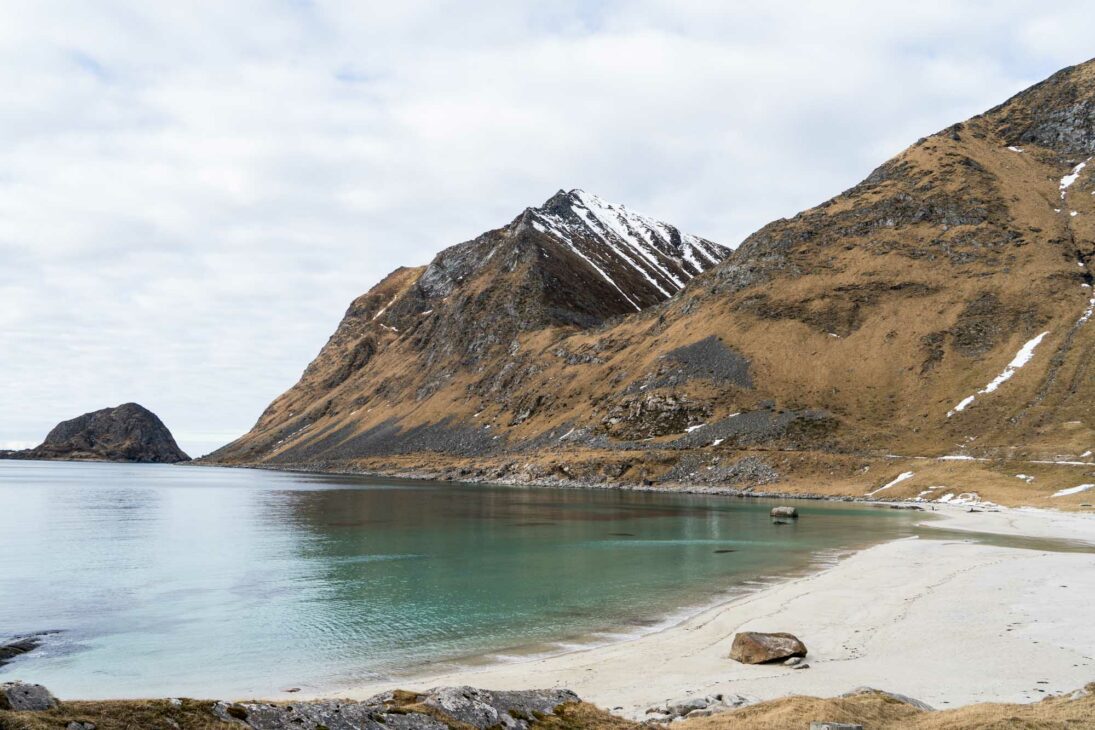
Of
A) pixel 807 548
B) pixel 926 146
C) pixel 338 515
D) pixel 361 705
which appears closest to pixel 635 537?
pixel 807 548

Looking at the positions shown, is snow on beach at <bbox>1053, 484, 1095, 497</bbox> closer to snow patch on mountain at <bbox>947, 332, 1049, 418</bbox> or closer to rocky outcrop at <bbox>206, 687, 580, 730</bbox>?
snow patch on mountain at <bbox>947, 332, 1049, 418</bbox>

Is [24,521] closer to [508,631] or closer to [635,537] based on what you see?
[635,537]

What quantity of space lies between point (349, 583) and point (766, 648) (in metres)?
27.2

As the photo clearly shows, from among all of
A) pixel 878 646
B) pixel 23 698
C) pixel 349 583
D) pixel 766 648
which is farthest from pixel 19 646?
pixel 878 646

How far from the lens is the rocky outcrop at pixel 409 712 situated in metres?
10.2

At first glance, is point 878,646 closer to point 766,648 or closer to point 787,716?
point 766,648

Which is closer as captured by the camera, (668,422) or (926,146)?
(668,422)

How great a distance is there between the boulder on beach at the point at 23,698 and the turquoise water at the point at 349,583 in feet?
48.3

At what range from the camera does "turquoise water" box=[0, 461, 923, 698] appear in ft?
84.7

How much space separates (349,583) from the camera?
41781mm

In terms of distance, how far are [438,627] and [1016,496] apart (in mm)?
84116

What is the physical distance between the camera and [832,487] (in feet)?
365

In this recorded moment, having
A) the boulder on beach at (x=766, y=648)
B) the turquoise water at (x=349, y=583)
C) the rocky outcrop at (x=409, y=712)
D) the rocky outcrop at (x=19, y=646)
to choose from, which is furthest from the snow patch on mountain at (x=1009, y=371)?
the rocky outcrop at (x=19, y=646)

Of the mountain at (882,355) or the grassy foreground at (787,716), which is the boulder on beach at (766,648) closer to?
the grassy foreground at (787,716)
